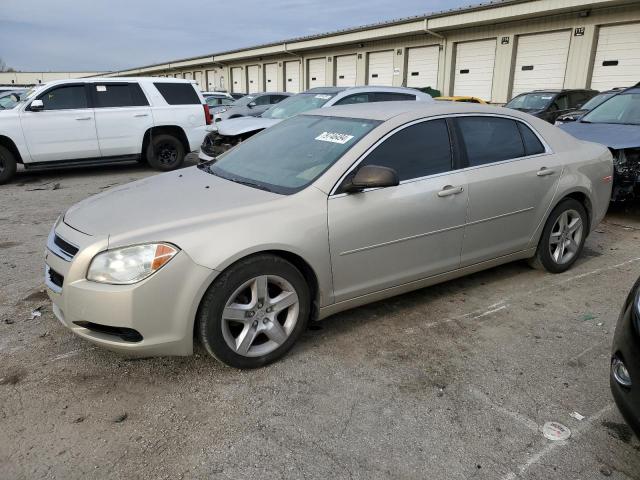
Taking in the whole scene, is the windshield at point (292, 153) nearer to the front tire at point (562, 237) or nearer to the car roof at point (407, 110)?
the car roof at point (407, 110)

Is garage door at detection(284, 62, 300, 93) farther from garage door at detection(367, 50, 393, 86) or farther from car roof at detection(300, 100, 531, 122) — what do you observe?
car roof at detection(300, 100, 531, 122)

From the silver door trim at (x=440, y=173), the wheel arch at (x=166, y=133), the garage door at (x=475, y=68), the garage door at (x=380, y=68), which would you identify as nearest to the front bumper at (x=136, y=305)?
the silver door trim at (x=440, y=173)

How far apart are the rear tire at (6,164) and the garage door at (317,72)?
74.6 feet

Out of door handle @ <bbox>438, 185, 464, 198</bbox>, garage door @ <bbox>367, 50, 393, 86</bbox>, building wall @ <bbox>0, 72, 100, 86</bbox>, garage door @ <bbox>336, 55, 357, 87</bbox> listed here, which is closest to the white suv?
door handle @ <bbox>438, 185, 464, 198</bbox>

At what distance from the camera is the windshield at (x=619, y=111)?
24.4ft

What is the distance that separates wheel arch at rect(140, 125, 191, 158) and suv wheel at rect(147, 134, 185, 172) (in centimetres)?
7

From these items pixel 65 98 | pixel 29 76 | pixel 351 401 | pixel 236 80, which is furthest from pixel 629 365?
pixel 29 76

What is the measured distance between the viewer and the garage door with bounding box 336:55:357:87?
1083 inches

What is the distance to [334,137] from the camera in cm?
368

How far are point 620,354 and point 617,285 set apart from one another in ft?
8.56

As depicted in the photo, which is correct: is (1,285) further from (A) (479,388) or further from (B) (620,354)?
(B) (620,354)

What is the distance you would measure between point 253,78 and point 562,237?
36518 mm

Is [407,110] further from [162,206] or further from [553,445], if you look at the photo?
[553,445]

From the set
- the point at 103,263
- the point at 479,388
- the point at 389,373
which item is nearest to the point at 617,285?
the point at 479,388
